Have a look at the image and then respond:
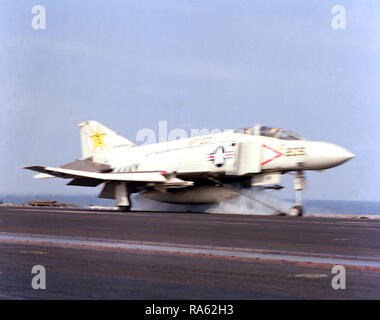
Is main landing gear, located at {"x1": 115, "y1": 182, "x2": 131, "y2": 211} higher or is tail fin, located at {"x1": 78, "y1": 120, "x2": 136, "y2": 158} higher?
tail fin, located at {"x1": 78, "y1": 120, "x2": 136, "y2": 158}

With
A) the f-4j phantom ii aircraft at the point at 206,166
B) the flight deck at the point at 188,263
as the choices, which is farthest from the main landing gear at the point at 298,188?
the flight deck at the point at 188,263

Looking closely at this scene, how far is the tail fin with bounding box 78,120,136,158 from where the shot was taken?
3841 centimetres

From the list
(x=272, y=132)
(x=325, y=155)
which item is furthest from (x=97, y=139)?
(x=325, y=155)

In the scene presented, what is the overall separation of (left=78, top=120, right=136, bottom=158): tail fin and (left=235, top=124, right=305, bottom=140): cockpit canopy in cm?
1008

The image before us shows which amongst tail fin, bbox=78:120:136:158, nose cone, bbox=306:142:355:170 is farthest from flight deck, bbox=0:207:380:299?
tail fin, bbox=78:120:136:158

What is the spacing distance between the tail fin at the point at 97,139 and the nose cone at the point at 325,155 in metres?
13.6

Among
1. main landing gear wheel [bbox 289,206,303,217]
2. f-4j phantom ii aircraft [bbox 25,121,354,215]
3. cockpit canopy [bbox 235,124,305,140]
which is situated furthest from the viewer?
cockpit canopy [bbox 235,124,305,140]

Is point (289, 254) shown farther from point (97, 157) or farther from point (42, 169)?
point (97, 157)

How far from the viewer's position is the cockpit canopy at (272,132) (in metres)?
28.9

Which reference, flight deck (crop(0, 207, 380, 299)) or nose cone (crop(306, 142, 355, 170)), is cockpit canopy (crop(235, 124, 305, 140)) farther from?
flight deck (crop(0, 207, 380, 299))

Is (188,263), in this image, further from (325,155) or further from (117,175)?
(117,175)

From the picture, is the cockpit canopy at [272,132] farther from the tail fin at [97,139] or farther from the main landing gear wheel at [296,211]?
the tail fin at [97,139]
